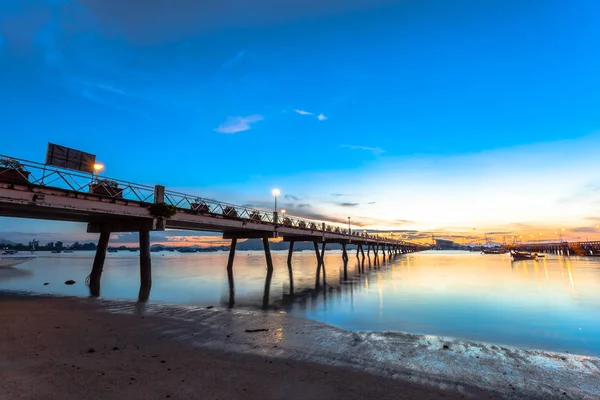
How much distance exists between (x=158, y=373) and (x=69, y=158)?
20024 mm

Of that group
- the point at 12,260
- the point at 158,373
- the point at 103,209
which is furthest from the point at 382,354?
the point at 12,260

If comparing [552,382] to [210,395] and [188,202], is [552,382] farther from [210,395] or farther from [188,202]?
[188,202]

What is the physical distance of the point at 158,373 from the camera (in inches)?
243

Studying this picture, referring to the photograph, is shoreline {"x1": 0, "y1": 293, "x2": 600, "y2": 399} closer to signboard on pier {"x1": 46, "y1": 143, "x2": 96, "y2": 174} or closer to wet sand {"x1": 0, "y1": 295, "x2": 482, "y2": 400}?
wet sand {"x1": 0, "y1": 295, "x2": 482, "y2": 400}

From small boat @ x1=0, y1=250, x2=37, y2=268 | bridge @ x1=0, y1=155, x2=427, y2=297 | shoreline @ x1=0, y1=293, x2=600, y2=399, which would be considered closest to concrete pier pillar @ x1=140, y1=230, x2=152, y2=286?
bridge @ x1=0, y1=155, x2=427, y2=297

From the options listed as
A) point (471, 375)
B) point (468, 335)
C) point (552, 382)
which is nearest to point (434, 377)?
point (471, 375)

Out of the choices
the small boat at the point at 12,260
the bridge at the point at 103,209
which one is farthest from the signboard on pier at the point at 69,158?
the small boat at the point at 12,260

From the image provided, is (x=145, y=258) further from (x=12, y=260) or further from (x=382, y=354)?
(x=12, y=260)

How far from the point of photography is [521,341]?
11914mm

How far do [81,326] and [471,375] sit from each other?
11.9 meters

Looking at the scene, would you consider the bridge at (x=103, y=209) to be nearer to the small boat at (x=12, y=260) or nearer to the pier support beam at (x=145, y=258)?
the pier support beam at (x=145, y=258)

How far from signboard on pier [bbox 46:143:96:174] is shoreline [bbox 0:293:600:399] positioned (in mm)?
9901

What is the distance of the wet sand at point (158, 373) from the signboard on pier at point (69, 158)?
13721mm

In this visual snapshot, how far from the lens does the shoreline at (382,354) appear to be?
6.35 m
